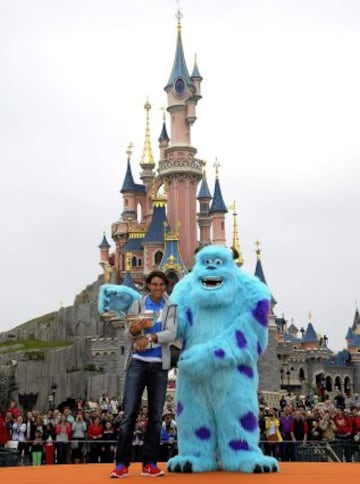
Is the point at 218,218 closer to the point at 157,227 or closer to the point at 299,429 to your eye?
the point at 157,227

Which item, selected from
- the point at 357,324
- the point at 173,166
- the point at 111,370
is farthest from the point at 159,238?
the point at 357,324

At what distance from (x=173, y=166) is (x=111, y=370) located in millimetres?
12152

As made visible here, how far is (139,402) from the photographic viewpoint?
5.66 metres

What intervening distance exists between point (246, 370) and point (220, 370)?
10.9 inches

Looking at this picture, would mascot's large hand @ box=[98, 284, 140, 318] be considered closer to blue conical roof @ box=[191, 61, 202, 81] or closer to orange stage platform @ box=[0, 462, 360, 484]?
orange stage platform @ box=[0, 462, 360, 484]

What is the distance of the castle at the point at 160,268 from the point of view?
39.7 metres

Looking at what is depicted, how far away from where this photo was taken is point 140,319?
5.70 meters

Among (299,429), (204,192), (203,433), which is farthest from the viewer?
(204,192)

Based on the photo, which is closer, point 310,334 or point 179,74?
point 179,74

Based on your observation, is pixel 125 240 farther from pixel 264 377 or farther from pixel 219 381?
pixel 219 381

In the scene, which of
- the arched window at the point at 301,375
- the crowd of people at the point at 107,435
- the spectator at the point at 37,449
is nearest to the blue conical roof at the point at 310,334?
the arched window at the point at 301,375

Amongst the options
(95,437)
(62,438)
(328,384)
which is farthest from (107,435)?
(328,384)

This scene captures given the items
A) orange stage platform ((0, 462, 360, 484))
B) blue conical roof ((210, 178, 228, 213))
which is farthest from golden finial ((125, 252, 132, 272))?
orange stage platform ((0, 462, 360, 484))

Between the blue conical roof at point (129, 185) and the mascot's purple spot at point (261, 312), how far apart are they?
43835mm
